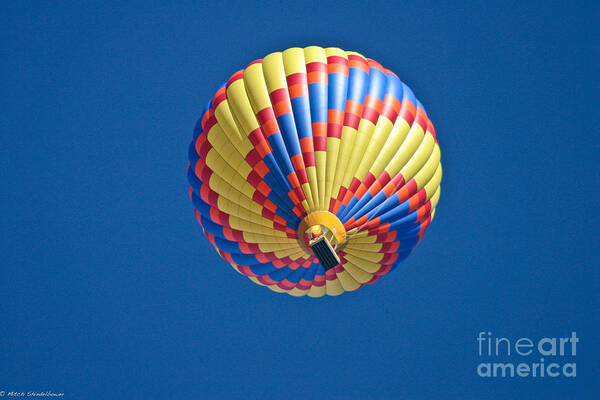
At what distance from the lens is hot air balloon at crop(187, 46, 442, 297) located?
60.9 feet

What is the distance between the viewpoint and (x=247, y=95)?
1959 cm

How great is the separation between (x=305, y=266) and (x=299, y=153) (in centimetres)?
314

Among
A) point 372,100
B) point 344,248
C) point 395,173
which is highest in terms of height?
point 372,100

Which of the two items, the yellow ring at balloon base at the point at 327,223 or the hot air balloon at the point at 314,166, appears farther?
the hot air balloon at the point at 314,166

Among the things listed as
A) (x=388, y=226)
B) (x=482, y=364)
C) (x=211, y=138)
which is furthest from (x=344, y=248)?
(x=482, y=364)

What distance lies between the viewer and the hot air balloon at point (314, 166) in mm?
18562

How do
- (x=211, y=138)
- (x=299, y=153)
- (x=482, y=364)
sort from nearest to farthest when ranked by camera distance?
(x=299, y=153)
(x=211, y=138)
(x=482, y=364)

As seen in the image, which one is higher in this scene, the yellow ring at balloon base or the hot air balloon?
the hot air balloon

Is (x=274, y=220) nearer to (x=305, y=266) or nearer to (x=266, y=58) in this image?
(x=305, y=266)

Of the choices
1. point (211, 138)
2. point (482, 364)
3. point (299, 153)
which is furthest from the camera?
point (482, 364)

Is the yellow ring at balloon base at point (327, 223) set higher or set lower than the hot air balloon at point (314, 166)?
lower

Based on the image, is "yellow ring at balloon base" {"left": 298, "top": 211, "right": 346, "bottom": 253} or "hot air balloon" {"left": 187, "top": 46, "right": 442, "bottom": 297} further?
"hot air balloon" {"left": 187, "top": 46, "right": 442, "bottom": 297}

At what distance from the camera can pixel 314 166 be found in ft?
60.6

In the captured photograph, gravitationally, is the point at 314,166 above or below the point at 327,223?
above
